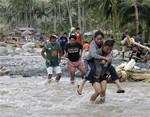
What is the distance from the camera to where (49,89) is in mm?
10984

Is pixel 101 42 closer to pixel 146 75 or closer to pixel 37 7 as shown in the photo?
pixel 146 75

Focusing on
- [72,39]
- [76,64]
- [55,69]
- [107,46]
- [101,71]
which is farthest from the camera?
[55,69]

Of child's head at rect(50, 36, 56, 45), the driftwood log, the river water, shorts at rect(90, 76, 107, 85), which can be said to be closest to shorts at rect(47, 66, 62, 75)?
the river water

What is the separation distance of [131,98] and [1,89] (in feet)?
12.6

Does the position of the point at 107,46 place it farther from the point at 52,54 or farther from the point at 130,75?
the point at 130,75

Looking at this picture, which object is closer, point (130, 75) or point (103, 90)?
point (103, 90)

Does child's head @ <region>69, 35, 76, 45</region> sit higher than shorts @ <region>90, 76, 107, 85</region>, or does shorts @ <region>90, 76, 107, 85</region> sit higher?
child's head @ <region>69, 35, 76, 45</region>

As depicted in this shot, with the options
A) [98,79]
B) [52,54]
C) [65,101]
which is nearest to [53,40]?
[52,54]

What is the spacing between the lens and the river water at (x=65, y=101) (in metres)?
7.61

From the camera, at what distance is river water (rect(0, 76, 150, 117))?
25.0 feet

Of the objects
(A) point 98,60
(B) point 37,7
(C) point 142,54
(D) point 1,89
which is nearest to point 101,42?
(A) point 98,60

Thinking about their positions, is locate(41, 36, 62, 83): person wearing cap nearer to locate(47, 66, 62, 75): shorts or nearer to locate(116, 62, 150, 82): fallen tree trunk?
locate(47, 66, 62, 75): shorts

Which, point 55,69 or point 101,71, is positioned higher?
point 101,71

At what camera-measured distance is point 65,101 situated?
9.03 m
